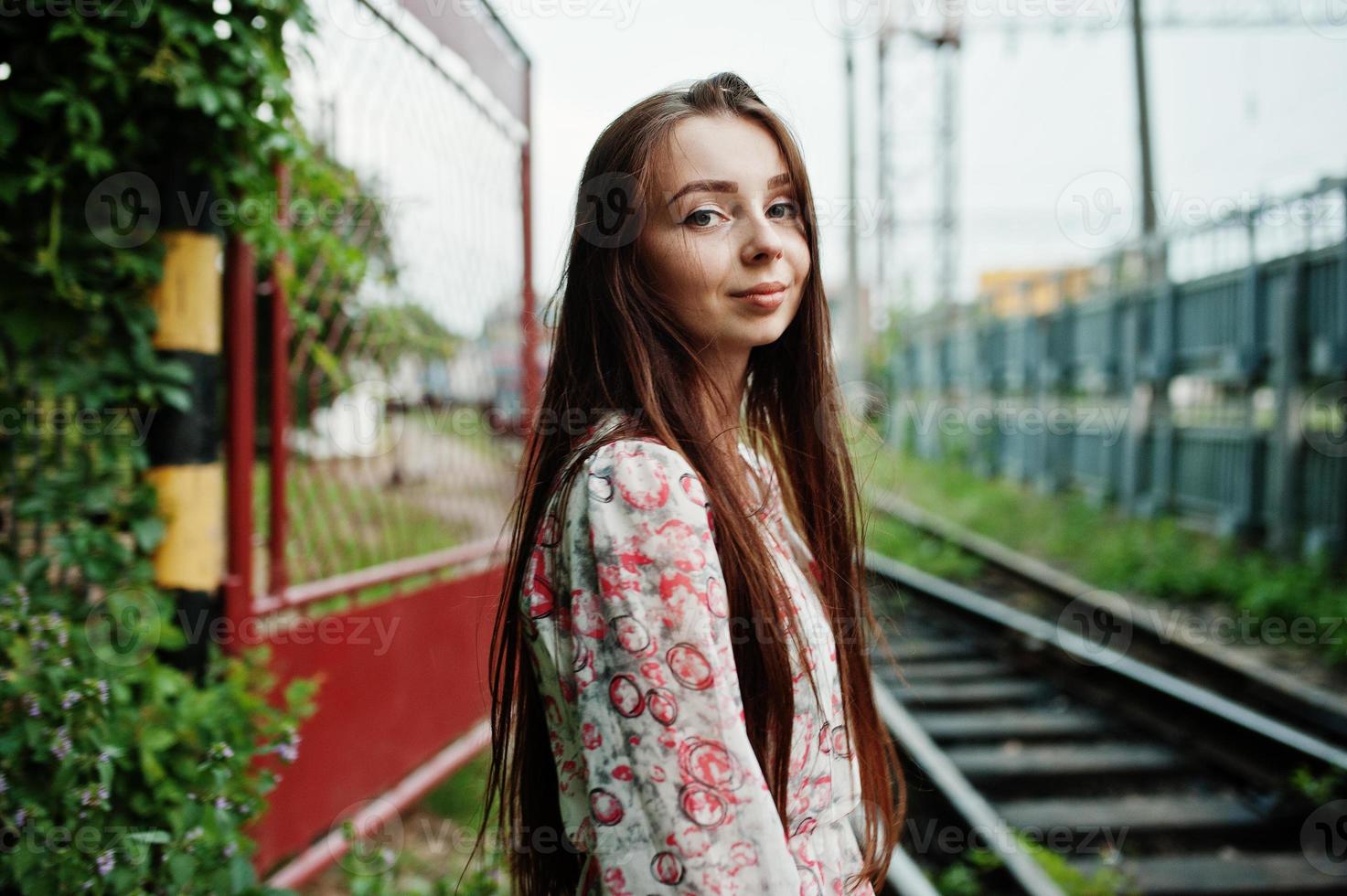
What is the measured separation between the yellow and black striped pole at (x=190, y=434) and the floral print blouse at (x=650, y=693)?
1672mm

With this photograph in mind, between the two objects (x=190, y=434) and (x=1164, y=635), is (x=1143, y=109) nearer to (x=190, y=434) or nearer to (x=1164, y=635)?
(x=1164, y=635)

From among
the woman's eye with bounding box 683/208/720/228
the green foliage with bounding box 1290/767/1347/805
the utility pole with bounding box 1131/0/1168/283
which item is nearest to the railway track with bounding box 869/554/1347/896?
the green foliage with bounding box 1290/767/1347/805

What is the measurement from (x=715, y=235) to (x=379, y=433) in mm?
2622

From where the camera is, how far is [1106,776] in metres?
4.28

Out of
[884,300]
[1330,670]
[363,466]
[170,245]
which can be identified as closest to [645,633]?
[170,245]

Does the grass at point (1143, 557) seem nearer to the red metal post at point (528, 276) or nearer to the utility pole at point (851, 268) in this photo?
the red metal post at point (528, 276)

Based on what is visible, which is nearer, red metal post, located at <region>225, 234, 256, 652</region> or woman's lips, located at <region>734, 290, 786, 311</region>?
woman's lips, located at <region>734, 290, 786, 311</region>

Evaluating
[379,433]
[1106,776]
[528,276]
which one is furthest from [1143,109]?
[379,433]

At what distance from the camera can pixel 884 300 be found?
2031 cm

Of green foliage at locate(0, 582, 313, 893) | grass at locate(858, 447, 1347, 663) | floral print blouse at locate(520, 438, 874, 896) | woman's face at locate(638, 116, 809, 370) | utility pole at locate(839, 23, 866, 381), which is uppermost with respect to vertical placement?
utility pole at locate(839, 23, 866, 381)

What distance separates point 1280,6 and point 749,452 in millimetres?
18065

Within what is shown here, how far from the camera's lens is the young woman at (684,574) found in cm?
99

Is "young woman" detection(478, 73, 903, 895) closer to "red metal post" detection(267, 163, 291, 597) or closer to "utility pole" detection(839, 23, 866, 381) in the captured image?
"red metal post" detection(267, 163, 291, 597)

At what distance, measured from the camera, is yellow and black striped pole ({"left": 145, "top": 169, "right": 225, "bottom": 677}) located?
7.73 feet
